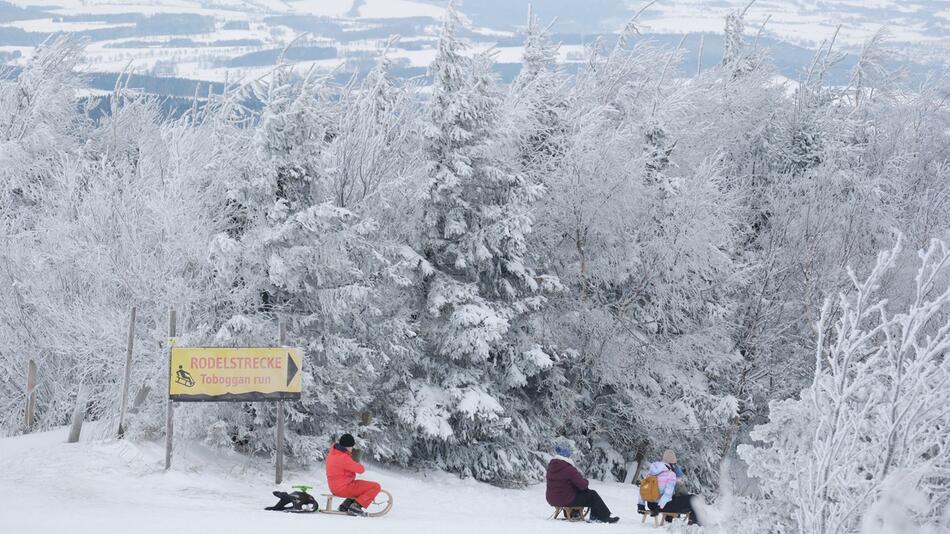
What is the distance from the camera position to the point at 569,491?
535 inches

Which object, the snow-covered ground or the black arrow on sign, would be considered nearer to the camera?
the snow-covered ground

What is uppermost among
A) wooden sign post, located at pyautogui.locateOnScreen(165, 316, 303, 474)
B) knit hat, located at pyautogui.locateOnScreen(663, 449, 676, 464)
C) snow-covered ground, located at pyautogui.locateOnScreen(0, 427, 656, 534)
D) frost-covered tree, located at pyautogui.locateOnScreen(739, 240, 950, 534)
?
frost-covered tree, located at pyautogui.locateOnScreen(739, 240, 950, 534)

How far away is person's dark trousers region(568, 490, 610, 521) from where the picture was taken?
44.6 ft

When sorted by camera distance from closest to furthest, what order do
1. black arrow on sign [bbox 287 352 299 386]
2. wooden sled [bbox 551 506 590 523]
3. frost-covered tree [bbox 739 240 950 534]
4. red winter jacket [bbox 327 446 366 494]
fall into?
frost-covered tree [bbox 739 240 950 534]
red winter jacket [bbox 327 446 366 494]
wooden sled [bbox 551 506 590 523]
black arrow on sign [bbox 287 352 299 386]

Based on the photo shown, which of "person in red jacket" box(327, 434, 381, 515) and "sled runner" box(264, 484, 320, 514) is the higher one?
"person in red jacket" box(327, 434, 381, 515)

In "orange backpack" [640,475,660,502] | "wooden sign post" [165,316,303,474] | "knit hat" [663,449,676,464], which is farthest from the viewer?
"wooden sign post" [165,316,303,474]

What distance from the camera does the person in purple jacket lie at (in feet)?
44.4

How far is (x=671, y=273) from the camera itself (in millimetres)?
26188

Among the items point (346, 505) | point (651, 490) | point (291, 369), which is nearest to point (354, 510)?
point (346, 505)

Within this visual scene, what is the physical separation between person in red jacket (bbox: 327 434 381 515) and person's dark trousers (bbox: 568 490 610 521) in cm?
276

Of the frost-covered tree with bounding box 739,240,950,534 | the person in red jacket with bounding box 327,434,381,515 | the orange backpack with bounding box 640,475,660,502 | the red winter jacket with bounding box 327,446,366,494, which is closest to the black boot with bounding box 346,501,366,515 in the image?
the person in red jacket with bounding box 327,434,381,515

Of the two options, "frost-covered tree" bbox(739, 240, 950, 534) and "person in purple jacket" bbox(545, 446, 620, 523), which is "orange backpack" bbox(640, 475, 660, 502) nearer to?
"person in purple jacket" bbox(545, 446, 620, 523)

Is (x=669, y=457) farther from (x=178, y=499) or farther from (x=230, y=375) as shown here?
(x=178, y=499)

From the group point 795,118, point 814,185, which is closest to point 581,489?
point 814,185
